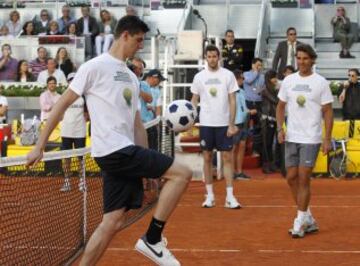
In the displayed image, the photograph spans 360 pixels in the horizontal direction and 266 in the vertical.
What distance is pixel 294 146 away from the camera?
37.7 feet

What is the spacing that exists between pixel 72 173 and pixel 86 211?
580mm

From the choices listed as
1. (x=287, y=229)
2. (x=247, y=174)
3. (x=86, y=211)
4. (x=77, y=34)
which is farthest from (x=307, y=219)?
(x=77, y=34)

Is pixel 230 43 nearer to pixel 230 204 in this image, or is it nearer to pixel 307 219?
pixel 230 204

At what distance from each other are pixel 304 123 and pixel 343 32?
54.5ft

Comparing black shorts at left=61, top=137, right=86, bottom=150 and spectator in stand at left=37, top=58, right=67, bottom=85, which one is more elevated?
spectator in stand at left=37, top=58, right=67, bottom=85

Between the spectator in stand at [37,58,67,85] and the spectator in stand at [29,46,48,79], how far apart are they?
933 millimetres

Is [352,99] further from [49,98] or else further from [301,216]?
[301,216]

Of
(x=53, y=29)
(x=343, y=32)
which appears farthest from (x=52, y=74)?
(x=343, y=32)

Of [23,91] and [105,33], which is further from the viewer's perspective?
[105,33]

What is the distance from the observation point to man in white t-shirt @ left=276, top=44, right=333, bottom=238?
11.4m

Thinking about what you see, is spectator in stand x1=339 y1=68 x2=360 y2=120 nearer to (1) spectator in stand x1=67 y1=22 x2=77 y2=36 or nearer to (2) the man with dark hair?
(2) the man with dark hair

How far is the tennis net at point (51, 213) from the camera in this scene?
31.8 ft

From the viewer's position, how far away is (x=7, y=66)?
25.8 m

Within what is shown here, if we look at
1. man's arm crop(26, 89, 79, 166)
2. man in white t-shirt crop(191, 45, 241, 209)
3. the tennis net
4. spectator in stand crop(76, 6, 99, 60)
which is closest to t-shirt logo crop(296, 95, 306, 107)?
the tennis net
